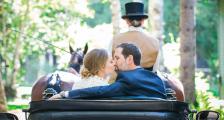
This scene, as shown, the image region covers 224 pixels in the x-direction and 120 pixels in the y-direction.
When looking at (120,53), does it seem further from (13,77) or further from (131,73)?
(13,77)

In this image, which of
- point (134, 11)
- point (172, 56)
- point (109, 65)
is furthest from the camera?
point (172, 56)

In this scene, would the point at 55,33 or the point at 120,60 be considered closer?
the point at 120,60

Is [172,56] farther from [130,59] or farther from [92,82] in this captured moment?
[130,59]

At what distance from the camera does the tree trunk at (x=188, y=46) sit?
13.7m

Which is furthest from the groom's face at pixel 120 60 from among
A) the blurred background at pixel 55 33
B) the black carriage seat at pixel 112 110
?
the blurred background at pixel 55 33

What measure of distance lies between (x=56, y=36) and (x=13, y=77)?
419 cm

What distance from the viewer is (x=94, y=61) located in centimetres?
605

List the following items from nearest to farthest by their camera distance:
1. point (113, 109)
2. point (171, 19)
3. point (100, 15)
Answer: point (113, 109) → point (171, 19) → point (100, 15)

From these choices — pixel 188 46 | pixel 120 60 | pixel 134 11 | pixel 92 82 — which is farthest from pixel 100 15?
pixel 120 60

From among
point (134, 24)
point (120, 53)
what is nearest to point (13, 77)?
point (134, 24)

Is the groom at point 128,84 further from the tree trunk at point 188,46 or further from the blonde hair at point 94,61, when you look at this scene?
the tree trunk at point 188,46

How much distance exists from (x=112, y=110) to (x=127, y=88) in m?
0.27

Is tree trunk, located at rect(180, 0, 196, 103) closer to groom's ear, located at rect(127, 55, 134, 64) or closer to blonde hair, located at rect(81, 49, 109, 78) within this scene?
blonde hair, located at rect(81, 49, 109, 78)

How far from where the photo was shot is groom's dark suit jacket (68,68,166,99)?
535 centimetres
